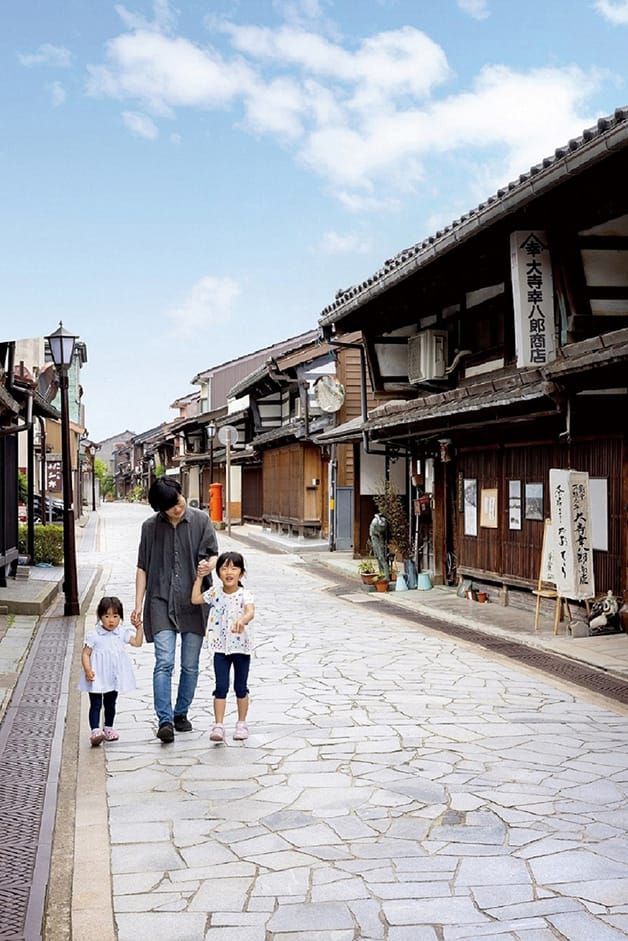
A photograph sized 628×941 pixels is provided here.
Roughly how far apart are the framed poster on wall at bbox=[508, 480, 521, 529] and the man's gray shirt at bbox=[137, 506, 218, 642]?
31.1 feet

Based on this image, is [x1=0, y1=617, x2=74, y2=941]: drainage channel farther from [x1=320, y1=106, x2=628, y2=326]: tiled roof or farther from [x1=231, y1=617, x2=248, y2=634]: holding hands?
[x1=320, y1=106, x2=628, y2=326]: tiled roof

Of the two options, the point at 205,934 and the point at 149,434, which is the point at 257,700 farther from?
the point at 149,434

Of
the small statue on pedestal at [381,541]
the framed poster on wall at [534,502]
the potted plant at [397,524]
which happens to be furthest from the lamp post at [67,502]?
the framed poster on wall at [534,502]

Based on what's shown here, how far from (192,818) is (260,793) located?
0.65 meters

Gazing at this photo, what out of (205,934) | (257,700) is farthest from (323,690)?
(205,934)

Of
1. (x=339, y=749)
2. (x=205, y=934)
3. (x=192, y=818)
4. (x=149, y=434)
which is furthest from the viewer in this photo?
(x=149, y=434)

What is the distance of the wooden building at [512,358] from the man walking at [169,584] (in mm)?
4982

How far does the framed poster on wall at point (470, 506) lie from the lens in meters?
18.5

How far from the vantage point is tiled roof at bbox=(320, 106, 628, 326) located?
382 inches

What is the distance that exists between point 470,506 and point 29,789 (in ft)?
42.9

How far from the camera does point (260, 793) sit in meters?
6.68

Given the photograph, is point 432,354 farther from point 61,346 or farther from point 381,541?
point 61,346

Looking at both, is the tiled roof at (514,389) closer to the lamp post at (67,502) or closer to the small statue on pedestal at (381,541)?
the small statue on pedestal at (381,541)

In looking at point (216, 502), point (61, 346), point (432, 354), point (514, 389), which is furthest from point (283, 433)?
point (514, 389)
